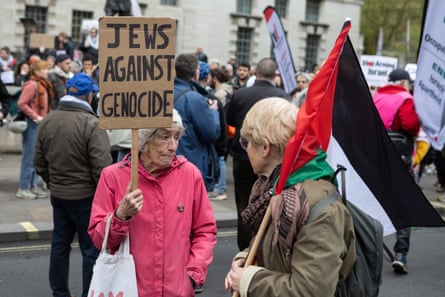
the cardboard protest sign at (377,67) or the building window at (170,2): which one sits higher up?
the building window at (170,2)

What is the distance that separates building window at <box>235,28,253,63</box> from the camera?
3631 centimetres

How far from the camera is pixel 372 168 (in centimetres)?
305

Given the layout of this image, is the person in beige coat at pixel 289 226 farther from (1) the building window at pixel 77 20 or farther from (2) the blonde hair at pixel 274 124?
(1) the building window at pixel 77 20

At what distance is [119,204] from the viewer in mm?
A: 3219

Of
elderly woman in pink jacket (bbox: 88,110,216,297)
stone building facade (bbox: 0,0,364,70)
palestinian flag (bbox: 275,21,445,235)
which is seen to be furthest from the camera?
stone building facade (bbox: 0,0,364,70)

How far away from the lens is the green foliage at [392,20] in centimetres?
4222

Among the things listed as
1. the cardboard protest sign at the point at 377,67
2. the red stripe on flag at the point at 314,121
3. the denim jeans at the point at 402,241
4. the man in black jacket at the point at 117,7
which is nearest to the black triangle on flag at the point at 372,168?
the red stripe on flag at the point at 314,121

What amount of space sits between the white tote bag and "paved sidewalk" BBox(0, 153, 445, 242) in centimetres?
457

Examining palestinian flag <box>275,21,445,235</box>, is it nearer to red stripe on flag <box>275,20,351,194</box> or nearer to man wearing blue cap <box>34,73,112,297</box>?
red stripe on flag <box>275,20,351,194</box>

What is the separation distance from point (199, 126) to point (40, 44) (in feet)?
47.3

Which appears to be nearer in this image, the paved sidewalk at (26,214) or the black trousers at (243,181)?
the black trousers at (243,181)

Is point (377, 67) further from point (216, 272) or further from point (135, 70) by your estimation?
point (135, 70)

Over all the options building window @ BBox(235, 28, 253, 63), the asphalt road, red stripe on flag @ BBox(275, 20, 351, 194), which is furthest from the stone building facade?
red stripe on flag @ BBox(275, 20, 351, 194)

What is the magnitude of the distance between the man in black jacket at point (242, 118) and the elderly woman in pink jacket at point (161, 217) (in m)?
2.73
